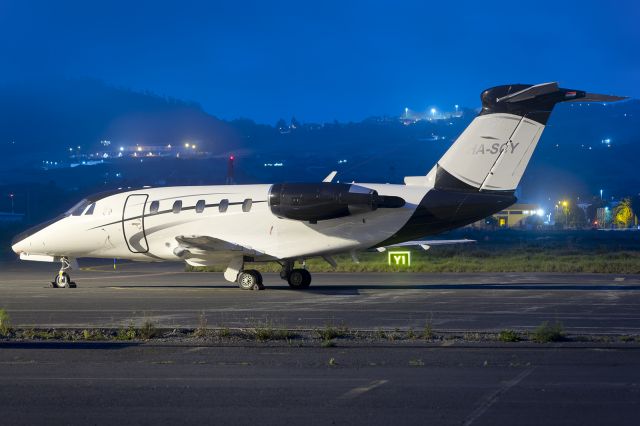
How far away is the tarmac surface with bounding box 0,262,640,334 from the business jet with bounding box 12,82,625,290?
110 centimetres

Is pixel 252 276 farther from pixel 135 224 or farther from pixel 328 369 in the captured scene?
pixel 328 369

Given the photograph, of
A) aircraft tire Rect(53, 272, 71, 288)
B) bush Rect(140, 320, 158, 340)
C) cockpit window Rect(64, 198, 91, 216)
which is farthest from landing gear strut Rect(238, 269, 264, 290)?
bush Rect(140, 320, 158, 340)

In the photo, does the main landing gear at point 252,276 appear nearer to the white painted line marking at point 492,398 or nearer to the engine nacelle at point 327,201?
the engine nacelle at point 327,201

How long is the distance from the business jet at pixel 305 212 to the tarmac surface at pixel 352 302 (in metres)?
1.10

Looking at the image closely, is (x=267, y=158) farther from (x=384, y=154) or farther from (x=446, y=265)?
(x=446, y=265)

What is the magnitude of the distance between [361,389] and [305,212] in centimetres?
1542

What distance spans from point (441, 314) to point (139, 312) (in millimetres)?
6169

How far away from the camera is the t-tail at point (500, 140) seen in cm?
2505

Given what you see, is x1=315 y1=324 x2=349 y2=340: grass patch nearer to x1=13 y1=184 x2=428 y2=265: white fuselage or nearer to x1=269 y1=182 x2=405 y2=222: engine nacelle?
x1=269 y1=182 x2=405 y2=222: engine nacelle

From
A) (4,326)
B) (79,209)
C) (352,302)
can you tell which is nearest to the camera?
(4,326)

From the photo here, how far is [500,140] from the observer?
83.0 feet

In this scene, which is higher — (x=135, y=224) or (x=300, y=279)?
(x=135, y=224)

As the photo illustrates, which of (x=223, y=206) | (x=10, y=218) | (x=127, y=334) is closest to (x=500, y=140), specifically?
(x=223, y=206)

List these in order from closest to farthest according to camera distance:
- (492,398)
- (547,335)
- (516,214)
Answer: (492,398) < (547,335) < (516,214)
